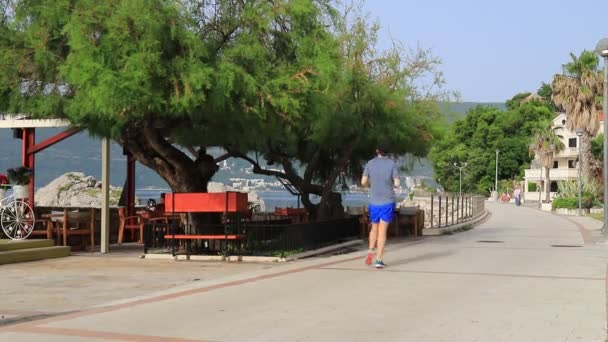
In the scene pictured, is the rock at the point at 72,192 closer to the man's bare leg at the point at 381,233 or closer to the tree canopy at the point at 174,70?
the tree canopy at the point at 174,70

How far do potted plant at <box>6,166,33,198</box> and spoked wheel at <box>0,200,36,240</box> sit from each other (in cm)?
47

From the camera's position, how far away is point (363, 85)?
18.9 metres

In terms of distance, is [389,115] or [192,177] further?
[389,115]

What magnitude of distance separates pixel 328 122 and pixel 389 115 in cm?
228

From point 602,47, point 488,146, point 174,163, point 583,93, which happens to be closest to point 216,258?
point 174,163

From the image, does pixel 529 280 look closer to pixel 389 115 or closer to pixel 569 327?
pixel 569 327

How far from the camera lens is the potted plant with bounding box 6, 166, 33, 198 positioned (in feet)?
54.7

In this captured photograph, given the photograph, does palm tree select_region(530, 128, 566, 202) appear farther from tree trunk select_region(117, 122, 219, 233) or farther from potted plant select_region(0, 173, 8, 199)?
potted plant select_region(0, 173, 8, 199)

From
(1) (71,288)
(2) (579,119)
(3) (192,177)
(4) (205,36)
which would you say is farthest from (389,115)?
(2) (579,119)

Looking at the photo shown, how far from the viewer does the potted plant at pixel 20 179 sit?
1669cm

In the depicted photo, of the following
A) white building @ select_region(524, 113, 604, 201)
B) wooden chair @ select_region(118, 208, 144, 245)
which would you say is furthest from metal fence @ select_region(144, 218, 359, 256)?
white building @ select_region(524, 113, 604, 201)

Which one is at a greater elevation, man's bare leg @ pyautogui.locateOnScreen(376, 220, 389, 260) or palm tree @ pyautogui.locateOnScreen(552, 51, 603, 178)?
palm tree @ pyautogui.locateOnScreen(552, 51, 603, 178)

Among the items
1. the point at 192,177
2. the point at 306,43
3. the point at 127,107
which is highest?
the point at 306,43

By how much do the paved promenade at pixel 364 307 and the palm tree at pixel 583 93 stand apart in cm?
4633
